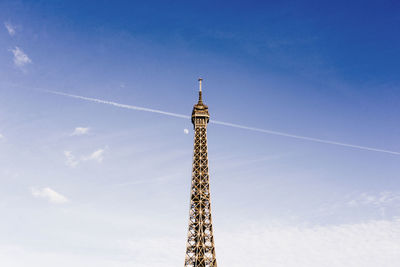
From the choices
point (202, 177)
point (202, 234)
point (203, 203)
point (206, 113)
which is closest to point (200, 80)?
point (206, 113)

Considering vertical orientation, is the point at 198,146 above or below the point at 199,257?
above

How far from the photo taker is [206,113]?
8775 centimetres

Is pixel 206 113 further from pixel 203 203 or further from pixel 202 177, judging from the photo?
pixel 203 203

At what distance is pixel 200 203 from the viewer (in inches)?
3029

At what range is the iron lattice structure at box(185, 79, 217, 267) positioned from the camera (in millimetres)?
73125

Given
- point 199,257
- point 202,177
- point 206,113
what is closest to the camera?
point 199,257

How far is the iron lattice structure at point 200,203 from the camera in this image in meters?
73.1

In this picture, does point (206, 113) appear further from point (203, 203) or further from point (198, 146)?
point (203, 203)

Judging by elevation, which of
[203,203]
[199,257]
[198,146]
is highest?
[198,146]

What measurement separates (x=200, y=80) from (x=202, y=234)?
39.6 metres

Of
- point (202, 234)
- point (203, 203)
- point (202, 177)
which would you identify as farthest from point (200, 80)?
point (202, 234)

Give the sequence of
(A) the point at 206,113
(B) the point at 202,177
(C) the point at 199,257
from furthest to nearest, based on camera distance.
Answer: (A) the point at 206,113 < (B) the point at 202,177 < (C) the point at 199,257

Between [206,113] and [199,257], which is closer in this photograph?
[199,257]

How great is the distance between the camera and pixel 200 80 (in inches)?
3637
